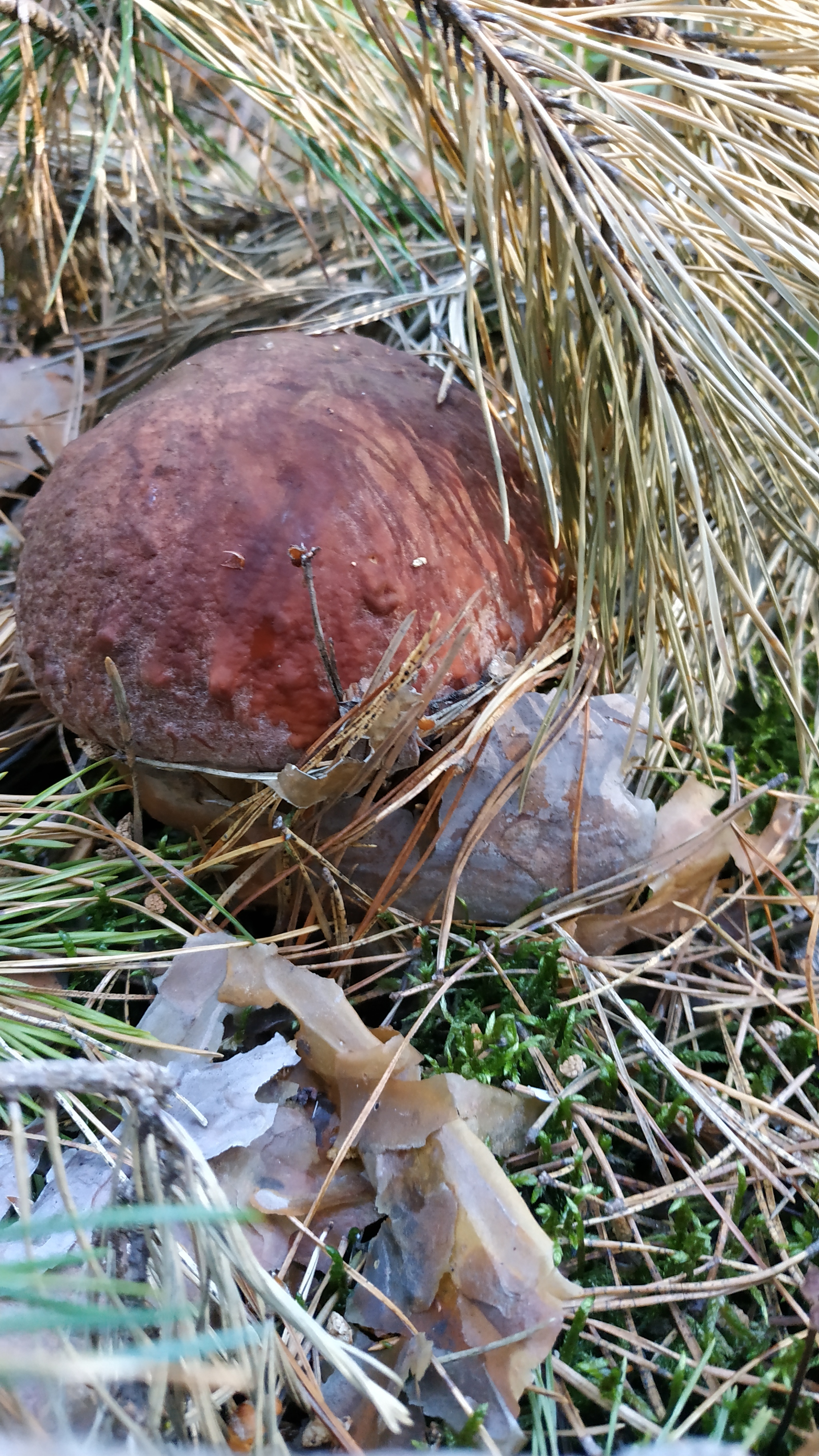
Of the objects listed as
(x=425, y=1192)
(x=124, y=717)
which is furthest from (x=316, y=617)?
(x=425, y=1192)

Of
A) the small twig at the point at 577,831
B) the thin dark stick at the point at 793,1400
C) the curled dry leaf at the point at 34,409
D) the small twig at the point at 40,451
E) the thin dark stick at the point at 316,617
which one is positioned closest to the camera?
the thin dark stick at the point at 793,1400

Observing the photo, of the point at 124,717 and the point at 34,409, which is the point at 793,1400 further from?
the point at 34,409

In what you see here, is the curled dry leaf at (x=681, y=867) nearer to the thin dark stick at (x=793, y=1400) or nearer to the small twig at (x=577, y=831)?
the small twig at (x=577, y=831)

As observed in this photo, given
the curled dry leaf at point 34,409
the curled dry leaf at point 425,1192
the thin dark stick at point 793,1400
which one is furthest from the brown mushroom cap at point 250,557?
the thin dark stick at point 793,1400

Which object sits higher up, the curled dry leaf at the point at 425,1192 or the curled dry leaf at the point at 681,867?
the curled dry leaf at the point at 681,867

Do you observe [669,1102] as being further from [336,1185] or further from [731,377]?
[731,377]

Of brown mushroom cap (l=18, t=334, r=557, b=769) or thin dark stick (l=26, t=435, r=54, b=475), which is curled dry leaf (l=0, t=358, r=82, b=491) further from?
brown mushroom cap (l=18, t=334, r=557, b=769)

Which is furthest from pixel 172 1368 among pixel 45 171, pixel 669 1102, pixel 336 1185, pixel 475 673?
pixel 45 171
